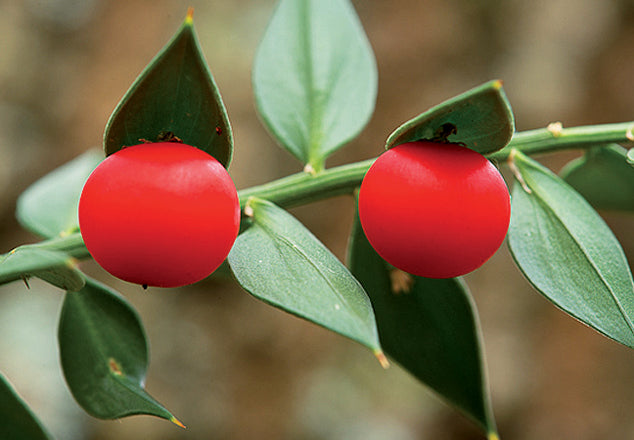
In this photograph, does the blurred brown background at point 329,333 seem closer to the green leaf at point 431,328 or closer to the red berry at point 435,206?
the green leaf at point 431,328

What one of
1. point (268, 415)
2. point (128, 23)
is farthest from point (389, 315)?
point (128, 23)

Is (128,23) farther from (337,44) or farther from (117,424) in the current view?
(337,44)

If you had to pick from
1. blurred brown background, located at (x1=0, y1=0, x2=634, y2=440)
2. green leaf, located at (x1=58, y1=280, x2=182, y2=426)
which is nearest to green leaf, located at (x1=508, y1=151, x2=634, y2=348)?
green leaf, located at (x1=58, y1=280, x2=182, y2=426)

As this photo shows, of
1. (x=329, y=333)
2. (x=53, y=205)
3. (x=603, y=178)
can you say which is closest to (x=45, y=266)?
(x=53, y=205)

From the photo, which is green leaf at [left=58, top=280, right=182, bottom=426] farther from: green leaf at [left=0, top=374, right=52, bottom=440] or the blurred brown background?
the blurred brown background

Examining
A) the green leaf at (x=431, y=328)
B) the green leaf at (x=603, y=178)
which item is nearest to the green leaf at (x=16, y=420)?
the green leaf at (x=431, y=328)

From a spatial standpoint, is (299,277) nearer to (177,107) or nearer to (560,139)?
(177,107)
